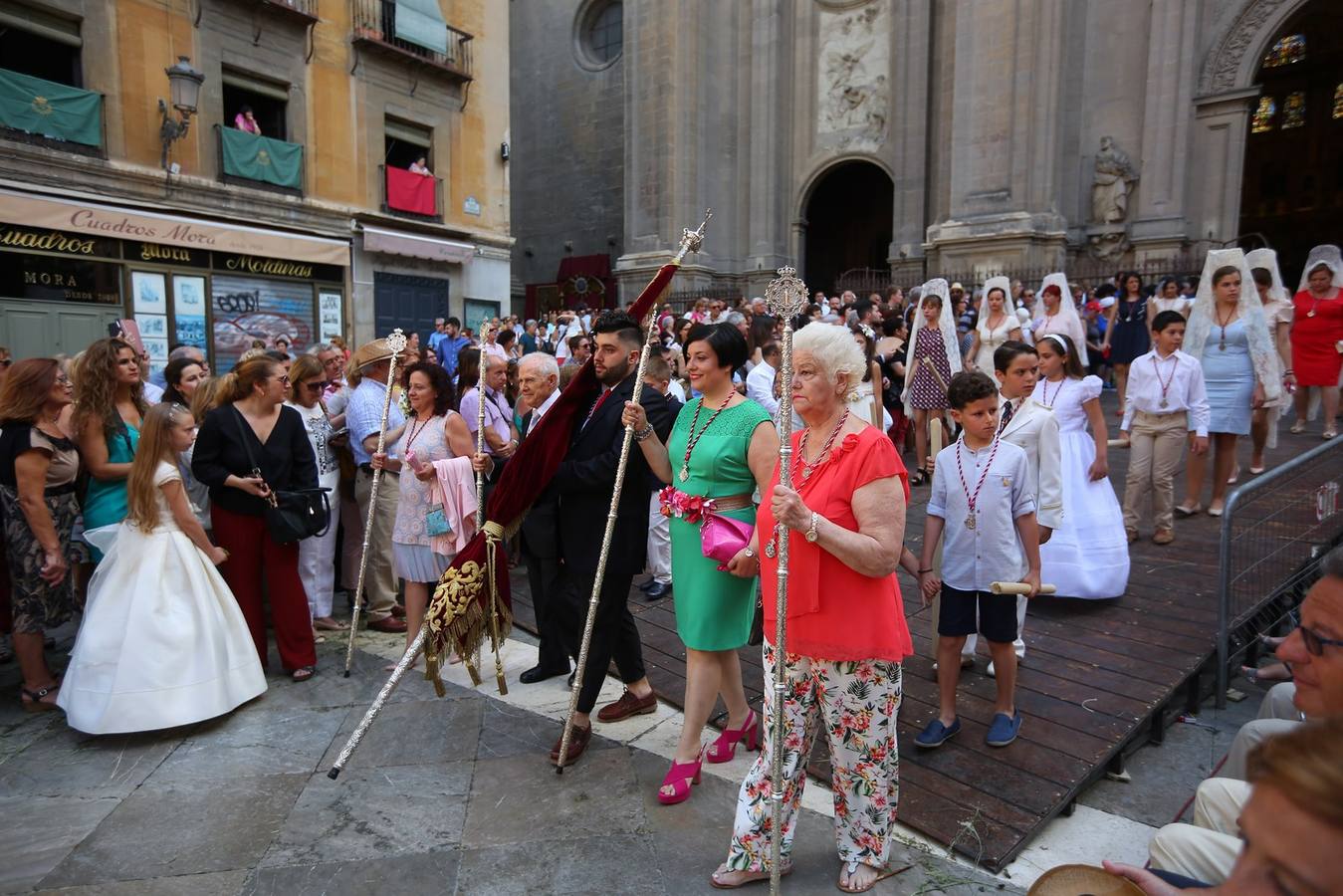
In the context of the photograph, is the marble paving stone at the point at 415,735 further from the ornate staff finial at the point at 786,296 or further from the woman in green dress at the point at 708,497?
the ornate staff finial at the point at 786,296

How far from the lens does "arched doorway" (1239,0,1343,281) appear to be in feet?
83.7

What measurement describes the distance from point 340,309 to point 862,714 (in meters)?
18.2

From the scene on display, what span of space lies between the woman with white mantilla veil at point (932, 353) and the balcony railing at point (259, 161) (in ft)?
45.6

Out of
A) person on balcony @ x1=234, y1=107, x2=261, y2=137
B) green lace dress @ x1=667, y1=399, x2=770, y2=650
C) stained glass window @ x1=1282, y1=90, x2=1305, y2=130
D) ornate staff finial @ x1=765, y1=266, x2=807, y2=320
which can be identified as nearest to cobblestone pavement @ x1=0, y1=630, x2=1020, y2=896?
green lace dress @ x1=667, y1=399, x2=770, y2=650

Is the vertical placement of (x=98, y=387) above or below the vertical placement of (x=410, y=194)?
below

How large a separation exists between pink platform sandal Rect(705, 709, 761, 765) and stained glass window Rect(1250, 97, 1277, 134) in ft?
108

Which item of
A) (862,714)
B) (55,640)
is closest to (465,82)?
(55,640)

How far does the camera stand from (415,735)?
13.8 feet

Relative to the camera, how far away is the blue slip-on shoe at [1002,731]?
12.3ft

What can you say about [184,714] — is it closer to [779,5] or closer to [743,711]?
[743,711]

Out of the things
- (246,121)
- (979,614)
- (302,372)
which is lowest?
(979,614)

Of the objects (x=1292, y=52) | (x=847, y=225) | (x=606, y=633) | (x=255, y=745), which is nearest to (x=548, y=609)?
(x=606, y=633)

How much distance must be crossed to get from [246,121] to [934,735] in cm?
1755

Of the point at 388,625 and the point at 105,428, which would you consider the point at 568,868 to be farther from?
the point at 105,428
